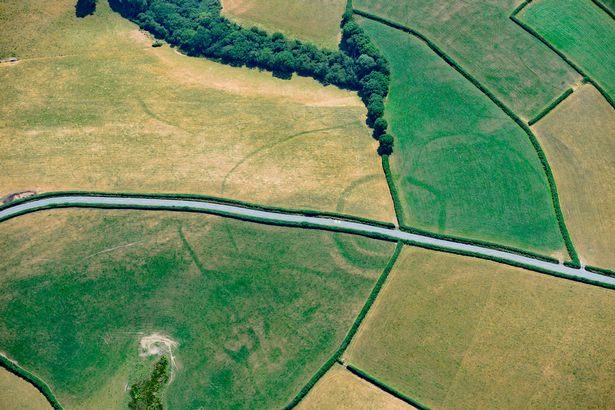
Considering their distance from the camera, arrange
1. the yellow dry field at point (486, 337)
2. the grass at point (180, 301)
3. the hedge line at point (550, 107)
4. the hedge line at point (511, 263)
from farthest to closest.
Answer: the hedge line at point (550, 107) < the hedge line at point (511, 263) < the grass at point (180, 301) < the yellow dry field at point (486, 337)

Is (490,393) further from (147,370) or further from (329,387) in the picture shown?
(147,370)

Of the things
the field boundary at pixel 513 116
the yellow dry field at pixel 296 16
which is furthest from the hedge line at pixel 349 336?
the yellow dry field at pixel 296 16

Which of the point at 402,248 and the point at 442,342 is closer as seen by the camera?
the point at 442,342

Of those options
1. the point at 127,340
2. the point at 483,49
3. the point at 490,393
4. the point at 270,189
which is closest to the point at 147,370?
the point at 127,340

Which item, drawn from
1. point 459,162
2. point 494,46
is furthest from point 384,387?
point 494,46

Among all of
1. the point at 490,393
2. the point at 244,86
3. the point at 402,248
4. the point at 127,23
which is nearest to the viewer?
the point at 490,393

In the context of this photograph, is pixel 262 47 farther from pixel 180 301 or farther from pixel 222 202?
pixel 180 301

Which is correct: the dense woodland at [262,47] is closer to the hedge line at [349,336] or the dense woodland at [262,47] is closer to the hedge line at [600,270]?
the hedge line at [349,336]

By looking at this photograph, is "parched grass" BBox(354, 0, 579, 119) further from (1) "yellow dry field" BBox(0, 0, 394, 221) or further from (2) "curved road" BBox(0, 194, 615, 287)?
(2) "curved road" BBox(0, 194, 615, 287)

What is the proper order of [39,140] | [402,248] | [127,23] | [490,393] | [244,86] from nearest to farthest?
1. [490,393]
2. [402,248]
3. [39,140]
4. [244,86]
5. [127,23]
